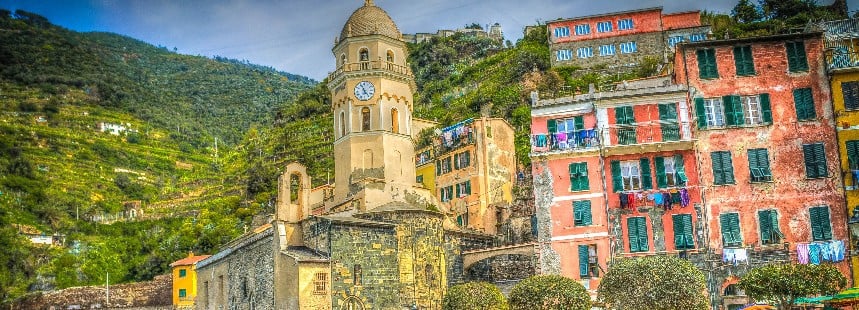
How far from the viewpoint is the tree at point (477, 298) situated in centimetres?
3238

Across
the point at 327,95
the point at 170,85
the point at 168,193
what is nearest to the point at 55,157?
the point at 168,193

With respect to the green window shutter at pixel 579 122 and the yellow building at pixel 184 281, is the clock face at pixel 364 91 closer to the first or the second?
→ the green window shutter at pixel 579 122

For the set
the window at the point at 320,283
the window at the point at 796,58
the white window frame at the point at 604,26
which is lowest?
the window at the point at 320,283

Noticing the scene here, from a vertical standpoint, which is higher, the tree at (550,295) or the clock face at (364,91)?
the clock face at (364,91)

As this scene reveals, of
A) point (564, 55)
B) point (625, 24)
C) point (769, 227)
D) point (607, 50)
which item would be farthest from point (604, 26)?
point (769, 227)

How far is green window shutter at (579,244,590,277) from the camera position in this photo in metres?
34.4

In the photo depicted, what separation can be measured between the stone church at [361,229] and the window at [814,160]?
17.3 m

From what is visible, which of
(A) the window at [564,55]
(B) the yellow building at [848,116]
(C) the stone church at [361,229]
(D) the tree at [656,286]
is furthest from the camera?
(A) the window at [564,55]

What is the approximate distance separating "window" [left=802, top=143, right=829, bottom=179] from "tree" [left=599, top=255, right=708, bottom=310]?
8.69 metres

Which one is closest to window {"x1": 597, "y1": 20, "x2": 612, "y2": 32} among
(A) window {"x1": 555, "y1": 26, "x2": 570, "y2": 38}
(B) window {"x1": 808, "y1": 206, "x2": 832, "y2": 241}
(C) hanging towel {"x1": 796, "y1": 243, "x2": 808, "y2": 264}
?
(A) window {"x1": 555, "y1": 26, "x2": 570, "y2": 38}

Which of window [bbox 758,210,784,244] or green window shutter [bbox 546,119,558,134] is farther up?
green window shutter [bbox 546,119,558,134]

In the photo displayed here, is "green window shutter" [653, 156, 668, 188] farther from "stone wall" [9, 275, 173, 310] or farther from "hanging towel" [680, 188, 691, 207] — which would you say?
"stone wall" [9, 275, 173, 310]

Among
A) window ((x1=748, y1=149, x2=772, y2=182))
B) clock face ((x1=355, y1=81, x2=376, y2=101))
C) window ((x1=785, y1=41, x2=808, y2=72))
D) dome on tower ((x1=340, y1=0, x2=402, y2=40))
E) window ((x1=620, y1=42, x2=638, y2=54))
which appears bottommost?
window ((x1=748, y1=149, x2=772, y2=182))

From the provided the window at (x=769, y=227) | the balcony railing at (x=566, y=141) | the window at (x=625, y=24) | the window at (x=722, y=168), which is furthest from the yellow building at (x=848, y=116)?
the window at (x=625, y=24)
